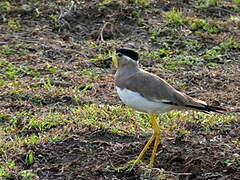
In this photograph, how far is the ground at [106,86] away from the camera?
5.15 metres

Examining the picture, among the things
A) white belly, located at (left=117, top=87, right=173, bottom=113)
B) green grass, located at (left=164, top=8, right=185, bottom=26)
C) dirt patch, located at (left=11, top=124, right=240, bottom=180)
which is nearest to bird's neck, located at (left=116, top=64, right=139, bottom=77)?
white belly, located at (left=117, top=87, right=173, bottom=113)

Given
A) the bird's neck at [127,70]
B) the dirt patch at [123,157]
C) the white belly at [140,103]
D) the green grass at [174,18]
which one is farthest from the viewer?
the green grass at [174,18]

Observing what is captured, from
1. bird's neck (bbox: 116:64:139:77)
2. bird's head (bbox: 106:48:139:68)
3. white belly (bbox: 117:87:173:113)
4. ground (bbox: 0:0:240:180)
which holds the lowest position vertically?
ground (bbox: 0:0:240:180)

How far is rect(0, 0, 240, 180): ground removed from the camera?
5.15m

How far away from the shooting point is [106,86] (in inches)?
291

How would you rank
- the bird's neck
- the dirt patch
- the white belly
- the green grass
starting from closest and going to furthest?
the white belly, the dirt patch, the bird's neck, the green grass

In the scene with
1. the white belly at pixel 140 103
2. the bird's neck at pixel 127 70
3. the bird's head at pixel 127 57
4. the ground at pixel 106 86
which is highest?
the bird's head at pixel 127 57

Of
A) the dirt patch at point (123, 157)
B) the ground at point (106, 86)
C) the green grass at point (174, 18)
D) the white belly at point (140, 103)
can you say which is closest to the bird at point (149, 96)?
the white belly at point (140, 103)

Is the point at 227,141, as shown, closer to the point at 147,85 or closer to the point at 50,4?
the point at 147,85

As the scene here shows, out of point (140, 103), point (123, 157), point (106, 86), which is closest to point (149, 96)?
point (140, 103)

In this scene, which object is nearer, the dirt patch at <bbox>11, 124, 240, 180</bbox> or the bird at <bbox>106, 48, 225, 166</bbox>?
the bird at <bbox>106, 48, 225, 166</bbox>

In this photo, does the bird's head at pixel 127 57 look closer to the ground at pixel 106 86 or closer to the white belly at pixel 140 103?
the white belly at pixel 140 103

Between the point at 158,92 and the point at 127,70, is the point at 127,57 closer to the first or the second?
the point at 127,70

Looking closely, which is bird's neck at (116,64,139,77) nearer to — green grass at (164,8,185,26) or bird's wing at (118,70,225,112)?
bird's wing at (118,70,225,112)
